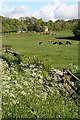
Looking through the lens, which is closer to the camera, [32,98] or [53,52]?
[32,98]

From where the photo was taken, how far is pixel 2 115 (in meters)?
14.0

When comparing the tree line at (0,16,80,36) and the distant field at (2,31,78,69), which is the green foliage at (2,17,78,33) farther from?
the distant field at (2,31,78,69)

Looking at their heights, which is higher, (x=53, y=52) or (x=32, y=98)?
(x=32, y=98)

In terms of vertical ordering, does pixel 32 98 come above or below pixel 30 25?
above

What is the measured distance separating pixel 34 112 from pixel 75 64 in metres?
13.7

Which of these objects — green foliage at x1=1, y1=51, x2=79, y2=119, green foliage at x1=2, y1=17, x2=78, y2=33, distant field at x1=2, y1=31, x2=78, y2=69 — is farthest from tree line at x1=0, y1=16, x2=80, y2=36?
green foliage at x1=1, y1=51, x2=79, y2=119

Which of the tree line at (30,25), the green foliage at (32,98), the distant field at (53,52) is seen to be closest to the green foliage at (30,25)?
the tree line at (30,25)

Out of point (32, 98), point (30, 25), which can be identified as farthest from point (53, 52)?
point (30, 25)

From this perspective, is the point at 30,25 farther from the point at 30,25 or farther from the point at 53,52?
the point at 53,52

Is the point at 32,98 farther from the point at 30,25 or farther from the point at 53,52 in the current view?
the point at 30,25

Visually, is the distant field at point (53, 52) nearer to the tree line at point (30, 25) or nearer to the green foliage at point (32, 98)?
the green foliage at point (32, 98)

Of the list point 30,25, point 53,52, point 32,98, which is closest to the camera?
point 32,98

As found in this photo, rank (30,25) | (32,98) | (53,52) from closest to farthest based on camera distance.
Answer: (32,98), (53,52), (30,25)

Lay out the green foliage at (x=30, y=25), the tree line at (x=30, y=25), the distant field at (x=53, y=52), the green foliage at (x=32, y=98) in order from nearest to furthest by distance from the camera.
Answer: the green foliage at (x=32, y=98) < the distant field at (x=53, y=52) < the tree line at (x=30, y=25) < the green foliage at (x=30, y=25)
